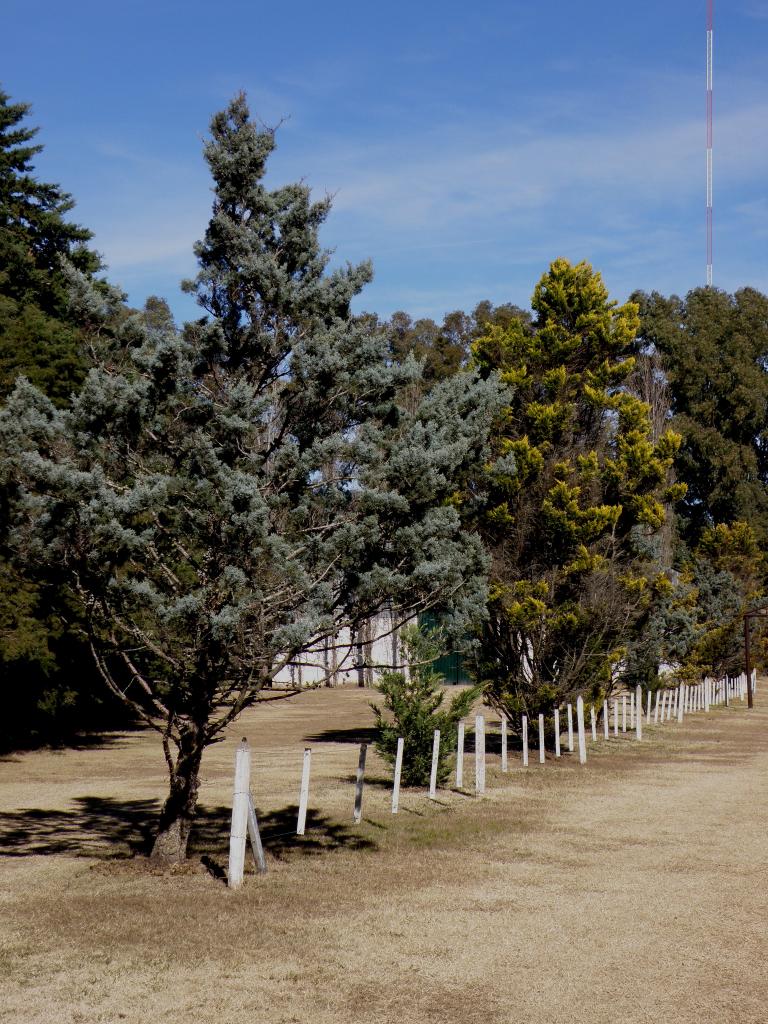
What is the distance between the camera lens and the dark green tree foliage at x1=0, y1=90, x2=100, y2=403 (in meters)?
25.9

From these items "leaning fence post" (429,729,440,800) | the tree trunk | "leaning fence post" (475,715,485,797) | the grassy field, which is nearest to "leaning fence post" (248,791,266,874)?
the grassy field

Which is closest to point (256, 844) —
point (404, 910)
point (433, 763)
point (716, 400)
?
point (404, 910)

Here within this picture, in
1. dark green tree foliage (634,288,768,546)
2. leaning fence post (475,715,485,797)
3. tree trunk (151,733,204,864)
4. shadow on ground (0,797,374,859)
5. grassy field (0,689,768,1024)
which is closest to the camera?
grassy field (0,689,768,1024)

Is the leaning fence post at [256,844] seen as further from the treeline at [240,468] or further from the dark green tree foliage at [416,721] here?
the dark green tree foliage at [416,721]

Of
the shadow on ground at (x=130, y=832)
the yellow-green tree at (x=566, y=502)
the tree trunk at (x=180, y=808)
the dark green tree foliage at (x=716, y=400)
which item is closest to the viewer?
the tree trunk at (x=180, y=808)

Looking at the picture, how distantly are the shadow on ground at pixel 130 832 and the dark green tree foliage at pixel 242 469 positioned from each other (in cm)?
152

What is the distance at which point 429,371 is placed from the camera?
60.4 meters

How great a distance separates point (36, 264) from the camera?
34844 mm

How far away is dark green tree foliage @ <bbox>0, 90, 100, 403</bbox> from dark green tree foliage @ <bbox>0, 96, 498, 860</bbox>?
46.2 ft

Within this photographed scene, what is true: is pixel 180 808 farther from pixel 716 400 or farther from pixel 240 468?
pixel 716 400

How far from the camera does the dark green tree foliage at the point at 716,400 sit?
58.8 metres

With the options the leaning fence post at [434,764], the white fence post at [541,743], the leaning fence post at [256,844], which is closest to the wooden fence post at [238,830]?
the leaning fence post at [256,844]

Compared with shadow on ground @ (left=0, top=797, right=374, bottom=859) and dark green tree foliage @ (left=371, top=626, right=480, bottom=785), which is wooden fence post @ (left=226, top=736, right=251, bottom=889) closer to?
shadow on ground @ (left=0, top=797, right=374, bottom=859)

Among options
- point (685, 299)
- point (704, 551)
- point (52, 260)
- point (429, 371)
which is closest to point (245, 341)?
point (52, 260)
